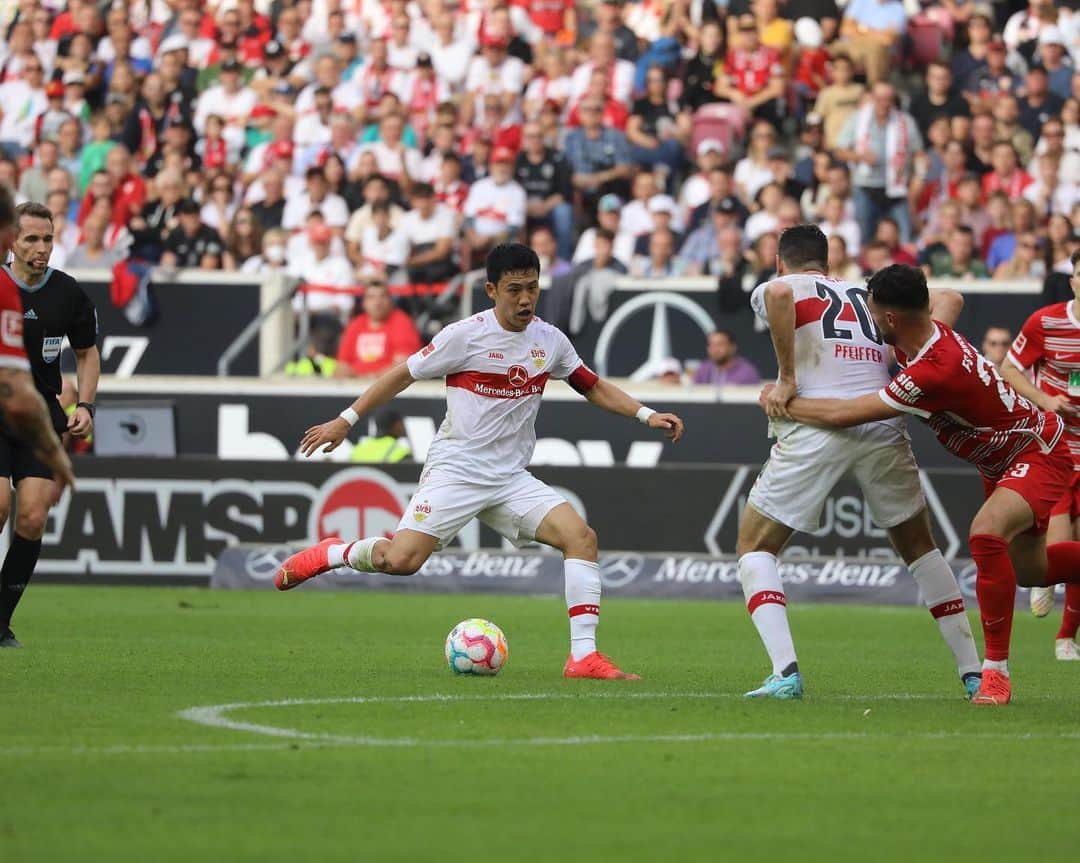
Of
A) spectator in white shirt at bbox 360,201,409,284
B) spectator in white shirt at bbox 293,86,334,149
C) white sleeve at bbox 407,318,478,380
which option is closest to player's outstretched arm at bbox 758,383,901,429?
white sleeve at bbox 407,318,478,380

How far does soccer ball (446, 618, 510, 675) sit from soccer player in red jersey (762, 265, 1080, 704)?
2.16 m

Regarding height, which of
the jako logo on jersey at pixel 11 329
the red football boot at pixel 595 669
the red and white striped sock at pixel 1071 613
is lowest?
the red and white striped sock at pixel 1071 613

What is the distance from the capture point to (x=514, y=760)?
6.97 metres

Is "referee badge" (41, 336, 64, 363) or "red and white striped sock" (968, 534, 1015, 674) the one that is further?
"referee badge" (41, 336, 64, 363)

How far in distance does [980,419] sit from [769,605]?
4.32 ft

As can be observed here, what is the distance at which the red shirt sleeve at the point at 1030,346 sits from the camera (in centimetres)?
1258

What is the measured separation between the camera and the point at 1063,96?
22156 mm

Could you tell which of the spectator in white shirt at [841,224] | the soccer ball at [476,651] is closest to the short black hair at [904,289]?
the soccer ball at [476,651]

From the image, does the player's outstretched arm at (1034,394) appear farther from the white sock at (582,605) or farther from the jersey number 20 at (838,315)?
the white sock at (582,605)

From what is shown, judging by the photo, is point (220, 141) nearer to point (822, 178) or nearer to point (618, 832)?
point (822, 178)

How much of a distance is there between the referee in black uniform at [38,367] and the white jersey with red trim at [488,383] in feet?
6.73

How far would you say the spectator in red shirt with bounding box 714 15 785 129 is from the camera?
22812mm

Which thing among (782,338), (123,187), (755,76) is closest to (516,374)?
(782,338)

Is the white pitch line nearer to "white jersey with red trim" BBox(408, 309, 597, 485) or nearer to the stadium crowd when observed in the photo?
"white jersey with red trim" BBox(408, 309, 597, 485)
